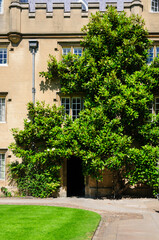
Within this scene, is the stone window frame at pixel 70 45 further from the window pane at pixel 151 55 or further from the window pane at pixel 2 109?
the window pane at pixel 2 109

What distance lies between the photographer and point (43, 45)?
17.1 metres

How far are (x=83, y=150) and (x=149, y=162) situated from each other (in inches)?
124

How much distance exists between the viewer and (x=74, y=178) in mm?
18844

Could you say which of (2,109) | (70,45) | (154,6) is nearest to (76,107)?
(70,45)

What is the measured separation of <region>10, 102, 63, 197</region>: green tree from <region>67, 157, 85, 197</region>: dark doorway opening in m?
2.02

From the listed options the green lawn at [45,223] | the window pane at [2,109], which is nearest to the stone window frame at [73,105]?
the window pane at [2,109]

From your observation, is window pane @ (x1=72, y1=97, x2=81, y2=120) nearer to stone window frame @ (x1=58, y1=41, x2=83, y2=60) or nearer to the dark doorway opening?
stone window frame @ (x1=58, y1=41, x2=83, y2=60)

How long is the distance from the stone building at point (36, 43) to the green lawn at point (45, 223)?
212 inches

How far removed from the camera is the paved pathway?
8.63m

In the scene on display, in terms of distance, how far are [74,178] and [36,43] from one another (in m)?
8.11

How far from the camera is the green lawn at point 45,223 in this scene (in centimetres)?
838

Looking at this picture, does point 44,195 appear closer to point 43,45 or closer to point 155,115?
point 155,115

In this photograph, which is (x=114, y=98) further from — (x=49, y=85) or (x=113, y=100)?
(x=49, y=85)

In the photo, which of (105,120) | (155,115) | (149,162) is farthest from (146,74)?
(149,162)
